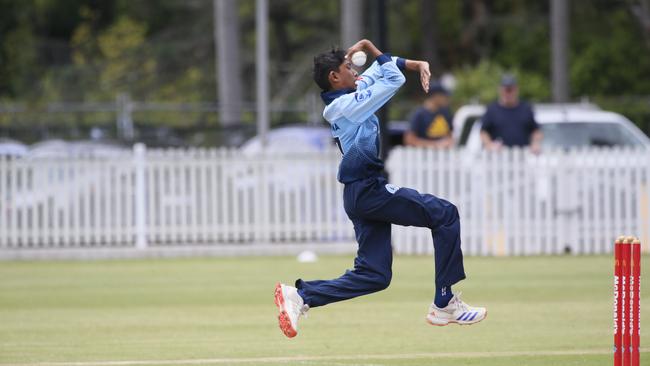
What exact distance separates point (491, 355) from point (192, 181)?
10206mm

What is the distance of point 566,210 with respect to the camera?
1878cm

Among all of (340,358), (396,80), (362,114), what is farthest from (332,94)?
(340,358)

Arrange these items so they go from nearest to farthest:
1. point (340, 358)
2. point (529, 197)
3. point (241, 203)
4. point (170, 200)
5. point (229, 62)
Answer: point (340, 358) → point (529, 197) → point (170, 200) → point (241, 203) → point (229, 62)

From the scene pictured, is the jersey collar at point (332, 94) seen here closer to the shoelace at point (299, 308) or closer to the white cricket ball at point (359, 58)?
the white cricket ball at point (359, 58)

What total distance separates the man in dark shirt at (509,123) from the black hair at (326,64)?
30.6 feet

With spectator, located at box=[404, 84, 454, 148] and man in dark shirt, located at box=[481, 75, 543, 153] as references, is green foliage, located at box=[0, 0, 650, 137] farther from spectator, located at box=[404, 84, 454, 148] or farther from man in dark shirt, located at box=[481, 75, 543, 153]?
man in dark shirt, located at box=[481, 75, 543, 153]

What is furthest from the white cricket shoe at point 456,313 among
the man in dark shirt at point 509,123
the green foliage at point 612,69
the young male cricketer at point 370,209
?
the green foliage at point 612,69

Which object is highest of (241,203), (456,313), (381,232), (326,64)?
(326,64)

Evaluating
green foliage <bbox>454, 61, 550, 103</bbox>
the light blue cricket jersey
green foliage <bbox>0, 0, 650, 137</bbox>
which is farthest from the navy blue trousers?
green foliage <bbox>0, 0, 650, 137</bbox>

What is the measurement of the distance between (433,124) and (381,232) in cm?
1006

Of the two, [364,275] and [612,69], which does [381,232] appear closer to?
[364,275]

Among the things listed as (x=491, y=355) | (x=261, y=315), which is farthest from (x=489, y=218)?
(x=491, y=355)

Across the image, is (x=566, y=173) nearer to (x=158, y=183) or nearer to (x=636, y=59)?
(x=158, y=183)

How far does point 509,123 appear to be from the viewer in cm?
1873
